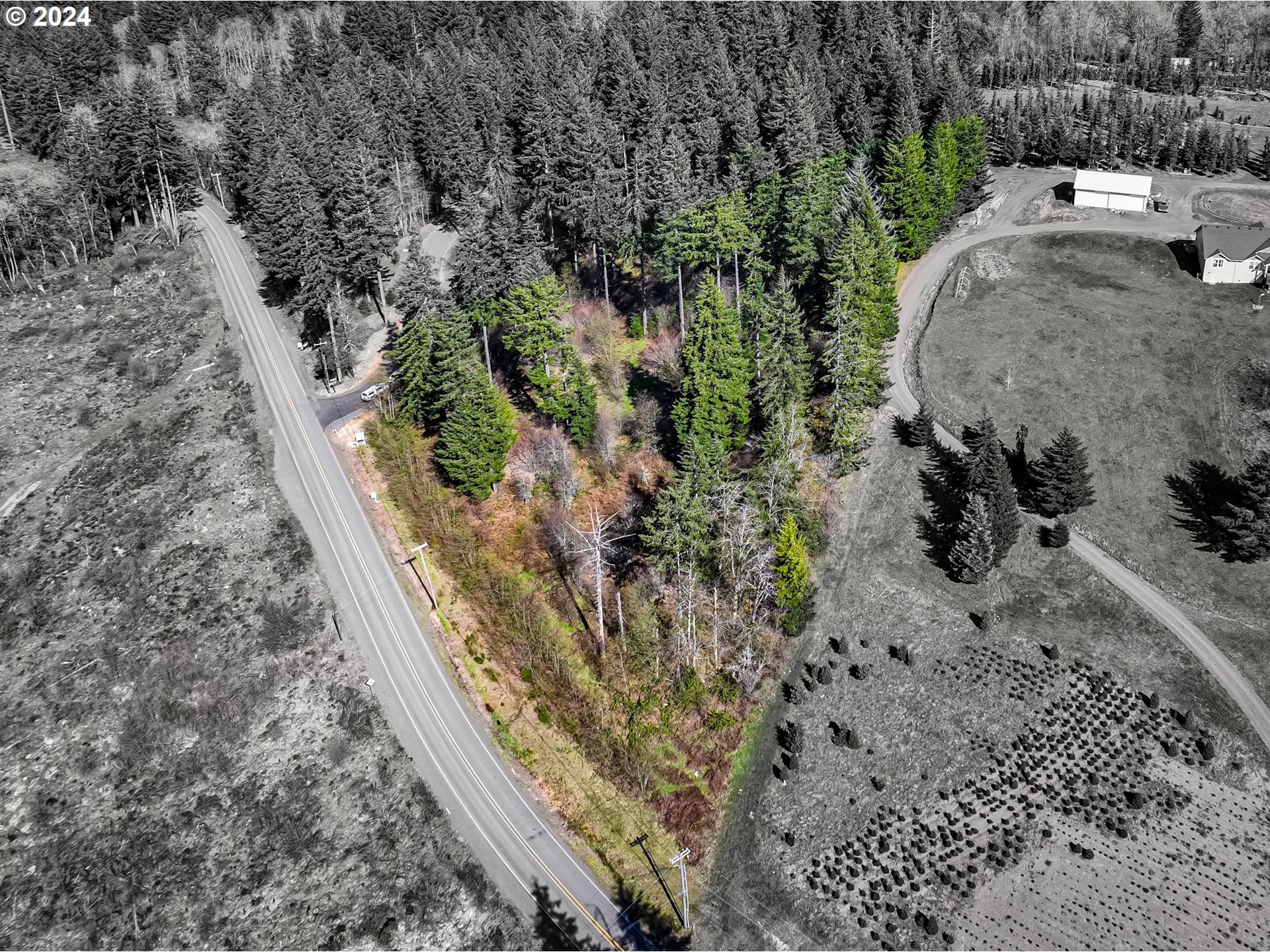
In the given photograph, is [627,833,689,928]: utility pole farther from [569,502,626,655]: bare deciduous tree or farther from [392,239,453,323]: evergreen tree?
[392,239,453,323]: evergreen tree

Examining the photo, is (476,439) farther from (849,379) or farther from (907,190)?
(907,190)

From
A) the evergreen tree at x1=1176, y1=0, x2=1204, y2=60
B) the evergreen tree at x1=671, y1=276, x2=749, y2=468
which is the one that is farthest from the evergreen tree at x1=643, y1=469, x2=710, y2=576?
the evergreen tree at x1=1176, y1=0, x2=1204, y2=60

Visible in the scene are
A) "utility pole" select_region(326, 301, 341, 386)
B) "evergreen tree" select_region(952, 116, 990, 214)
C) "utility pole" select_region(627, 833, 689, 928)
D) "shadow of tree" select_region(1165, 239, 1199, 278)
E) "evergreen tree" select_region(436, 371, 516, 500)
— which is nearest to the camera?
"utility pole" select_region(627, 833, 689, 928)

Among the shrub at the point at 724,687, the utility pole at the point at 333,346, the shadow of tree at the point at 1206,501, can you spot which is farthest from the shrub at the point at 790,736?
the utility pole at the point at 333,346

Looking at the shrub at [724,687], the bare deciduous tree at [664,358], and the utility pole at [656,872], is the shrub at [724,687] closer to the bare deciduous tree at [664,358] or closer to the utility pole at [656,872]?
the utility pole at [656,872]

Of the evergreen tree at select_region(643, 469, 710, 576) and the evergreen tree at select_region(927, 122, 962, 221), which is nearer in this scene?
the evergreen tree at select_region(643, 469, 710, 576)
